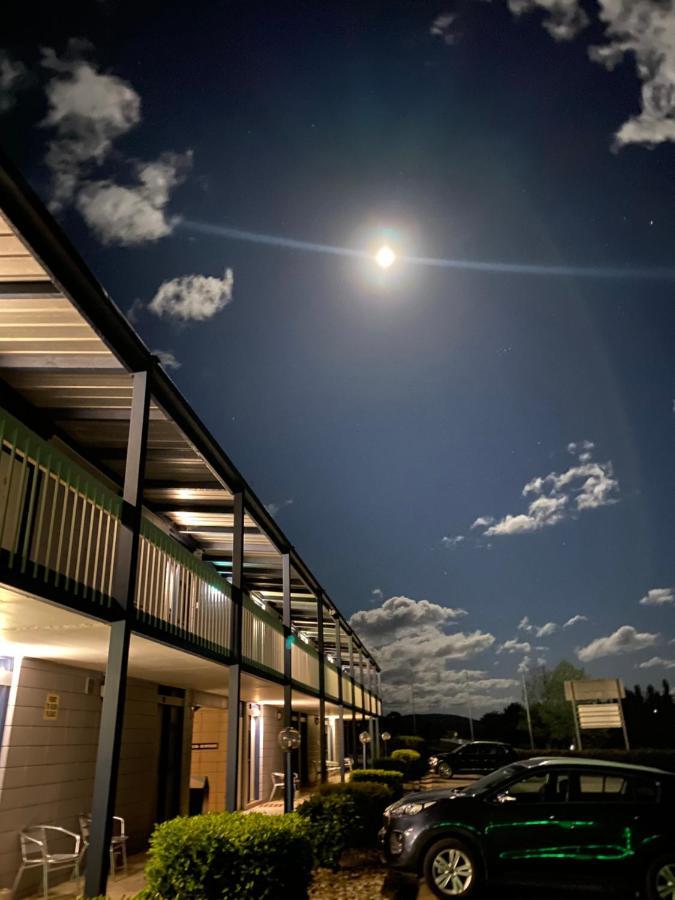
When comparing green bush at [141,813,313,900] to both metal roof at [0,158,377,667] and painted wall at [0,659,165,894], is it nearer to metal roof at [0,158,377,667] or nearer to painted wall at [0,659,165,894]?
painted wall at [0,659,165,894]

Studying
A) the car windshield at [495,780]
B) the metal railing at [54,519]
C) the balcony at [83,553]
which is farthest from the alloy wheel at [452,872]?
the metal railing at [54,519]

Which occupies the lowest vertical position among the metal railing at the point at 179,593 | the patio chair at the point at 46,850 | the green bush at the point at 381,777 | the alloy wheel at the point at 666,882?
the alloy wheel at the point at 666,882

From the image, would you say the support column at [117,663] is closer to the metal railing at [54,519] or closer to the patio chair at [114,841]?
the metal railing at [54,519]

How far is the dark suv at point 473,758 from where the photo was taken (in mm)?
30375

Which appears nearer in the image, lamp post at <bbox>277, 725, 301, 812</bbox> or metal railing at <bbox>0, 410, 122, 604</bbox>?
metal railing at <bbox>0, 410, 122, 604</bbox>

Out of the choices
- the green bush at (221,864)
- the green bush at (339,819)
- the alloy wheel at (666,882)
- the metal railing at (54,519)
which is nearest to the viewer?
the metal railing at (54,519)

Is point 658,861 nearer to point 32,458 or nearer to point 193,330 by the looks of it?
point 32,458

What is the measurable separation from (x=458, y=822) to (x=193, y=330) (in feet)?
506

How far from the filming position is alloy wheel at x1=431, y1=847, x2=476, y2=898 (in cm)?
780

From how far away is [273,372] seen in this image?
179500mm

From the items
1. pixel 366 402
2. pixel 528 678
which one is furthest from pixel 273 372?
pixel 528 678

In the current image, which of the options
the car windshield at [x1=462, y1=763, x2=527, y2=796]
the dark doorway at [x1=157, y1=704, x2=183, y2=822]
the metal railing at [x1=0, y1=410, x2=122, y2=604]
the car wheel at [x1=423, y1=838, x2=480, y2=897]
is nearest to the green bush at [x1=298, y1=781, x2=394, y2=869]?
the car wheel at [x1=423, y1=838, x2=480, y2=897]

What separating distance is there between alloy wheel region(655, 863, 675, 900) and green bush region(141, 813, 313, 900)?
12.9 ft

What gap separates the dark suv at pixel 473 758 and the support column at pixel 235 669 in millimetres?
21895
